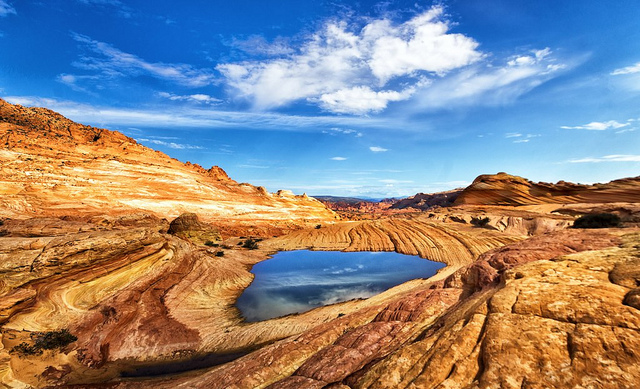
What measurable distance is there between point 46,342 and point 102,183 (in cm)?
4153

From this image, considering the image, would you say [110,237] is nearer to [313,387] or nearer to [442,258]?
[313,387]

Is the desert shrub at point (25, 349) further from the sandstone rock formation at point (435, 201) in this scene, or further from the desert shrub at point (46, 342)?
the sandstone rock formation at point (435, 201)

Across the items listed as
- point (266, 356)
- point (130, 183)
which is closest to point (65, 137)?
point (130, 183)

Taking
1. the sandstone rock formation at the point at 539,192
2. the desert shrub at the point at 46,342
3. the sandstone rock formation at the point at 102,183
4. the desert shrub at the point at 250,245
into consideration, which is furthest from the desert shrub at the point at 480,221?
the desert shrub at the point at 46,342

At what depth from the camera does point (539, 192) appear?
4675 centimetres

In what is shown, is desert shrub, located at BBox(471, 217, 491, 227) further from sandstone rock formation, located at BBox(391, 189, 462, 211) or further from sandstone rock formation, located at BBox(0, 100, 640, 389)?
sandstone rock formation, located at BBox(391, 189, 462, 211)

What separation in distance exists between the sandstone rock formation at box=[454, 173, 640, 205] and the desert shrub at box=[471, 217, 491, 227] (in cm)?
1357

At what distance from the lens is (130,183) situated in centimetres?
4869

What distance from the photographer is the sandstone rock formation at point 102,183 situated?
125 ft

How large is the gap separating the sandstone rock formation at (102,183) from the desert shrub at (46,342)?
97.5 ft

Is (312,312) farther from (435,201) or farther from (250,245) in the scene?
(435,201)

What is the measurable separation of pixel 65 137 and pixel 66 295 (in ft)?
188

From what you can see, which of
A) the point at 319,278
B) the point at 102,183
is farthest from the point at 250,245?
the point at 102,183

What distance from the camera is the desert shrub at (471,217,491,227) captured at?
1476 inches
